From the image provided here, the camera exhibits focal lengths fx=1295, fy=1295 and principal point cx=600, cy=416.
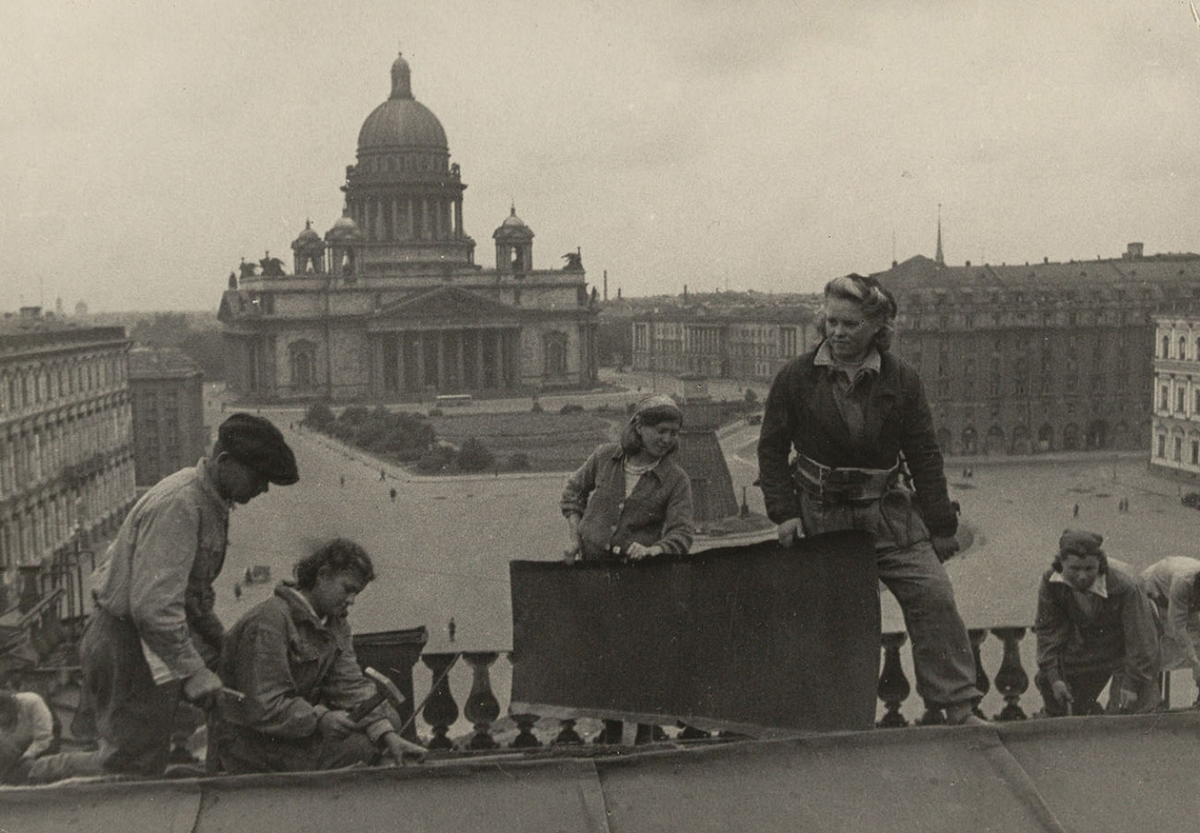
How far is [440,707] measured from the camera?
561 centimetres

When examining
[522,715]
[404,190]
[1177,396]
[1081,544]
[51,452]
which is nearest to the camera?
[522,715]

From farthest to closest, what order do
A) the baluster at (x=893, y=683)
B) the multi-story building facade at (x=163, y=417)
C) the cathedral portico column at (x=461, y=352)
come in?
the cathedral portico column at (x=461, y=352) → the multi-story building facade at (x=163, y=417) → the baluster at (x=893, y=683)

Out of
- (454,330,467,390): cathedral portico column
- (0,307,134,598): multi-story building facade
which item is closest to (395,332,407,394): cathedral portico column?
(454,330,467,390): cathedral portico column

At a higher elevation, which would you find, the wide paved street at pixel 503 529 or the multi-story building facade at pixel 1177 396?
the multi-story building facade at pixel 1177 396

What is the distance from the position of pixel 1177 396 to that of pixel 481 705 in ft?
132

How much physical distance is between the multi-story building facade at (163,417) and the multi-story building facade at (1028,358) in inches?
972

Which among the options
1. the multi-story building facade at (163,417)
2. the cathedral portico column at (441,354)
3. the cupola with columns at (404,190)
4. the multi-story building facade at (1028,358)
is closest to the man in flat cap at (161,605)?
the multi-story building facade at (163,417)

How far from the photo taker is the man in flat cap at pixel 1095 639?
5539mm

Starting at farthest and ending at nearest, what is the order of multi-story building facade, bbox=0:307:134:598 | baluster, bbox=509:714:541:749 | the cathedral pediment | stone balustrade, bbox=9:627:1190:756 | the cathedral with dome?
1. the cathedral pediment
2. the cathedral with dome
3. multi-story building facade, bbox=0:307:134:598
4. stone balustrade, bbox=9:627:1190:756
5. baluster, bbox=509:714:541:749

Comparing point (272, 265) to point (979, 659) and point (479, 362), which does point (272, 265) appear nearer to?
point (479, 362)

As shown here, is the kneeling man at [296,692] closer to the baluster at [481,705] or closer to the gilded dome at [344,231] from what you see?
the baluster at [481,705]

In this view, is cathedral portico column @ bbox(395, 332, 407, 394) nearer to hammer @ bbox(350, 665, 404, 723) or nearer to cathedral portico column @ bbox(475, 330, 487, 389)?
cathedral portico column @ bbox(475, 330, 487, 389)

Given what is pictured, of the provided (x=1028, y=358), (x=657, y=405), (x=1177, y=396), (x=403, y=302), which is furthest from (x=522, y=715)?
(x=403, y=302)

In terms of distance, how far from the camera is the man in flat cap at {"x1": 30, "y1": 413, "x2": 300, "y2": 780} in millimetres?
3926
